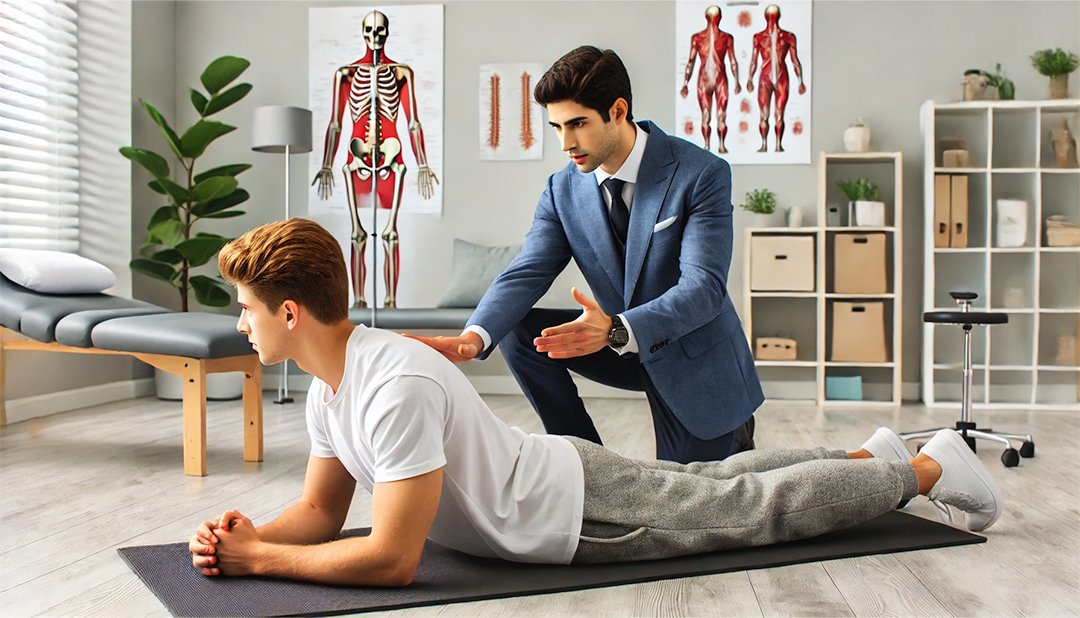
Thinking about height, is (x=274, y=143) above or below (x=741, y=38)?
below

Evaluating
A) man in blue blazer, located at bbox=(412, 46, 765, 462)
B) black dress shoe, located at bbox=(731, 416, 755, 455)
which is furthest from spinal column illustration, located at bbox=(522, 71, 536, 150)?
black dress shoe, located at bbox=(731, 416, 755, 455)

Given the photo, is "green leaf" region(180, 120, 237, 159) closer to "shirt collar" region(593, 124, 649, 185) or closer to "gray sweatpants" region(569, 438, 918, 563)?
"shirt collar" region(593, 124, 649, 185)

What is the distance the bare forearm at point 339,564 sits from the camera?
161 cm

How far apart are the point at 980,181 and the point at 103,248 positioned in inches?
180

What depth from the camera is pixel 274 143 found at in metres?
5.06

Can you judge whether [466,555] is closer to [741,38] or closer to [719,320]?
[719,320]

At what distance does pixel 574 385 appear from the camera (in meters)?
2.56

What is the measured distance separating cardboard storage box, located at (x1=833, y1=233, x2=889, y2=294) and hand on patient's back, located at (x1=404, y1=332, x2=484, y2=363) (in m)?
3.31

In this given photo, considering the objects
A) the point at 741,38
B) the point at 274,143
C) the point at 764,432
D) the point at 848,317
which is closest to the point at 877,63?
the point at 741,38

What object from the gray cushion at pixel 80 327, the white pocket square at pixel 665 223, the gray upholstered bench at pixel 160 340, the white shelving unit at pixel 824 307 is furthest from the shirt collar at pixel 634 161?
the white shelving unit at pixel 824 307

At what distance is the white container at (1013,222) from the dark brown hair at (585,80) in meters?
3.37

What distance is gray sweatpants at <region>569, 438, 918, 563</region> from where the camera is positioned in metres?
1.84

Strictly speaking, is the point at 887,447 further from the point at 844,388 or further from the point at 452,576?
the point at 844,388

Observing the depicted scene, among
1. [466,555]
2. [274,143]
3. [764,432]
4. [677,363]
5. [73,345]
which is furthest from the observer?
[274,143]
